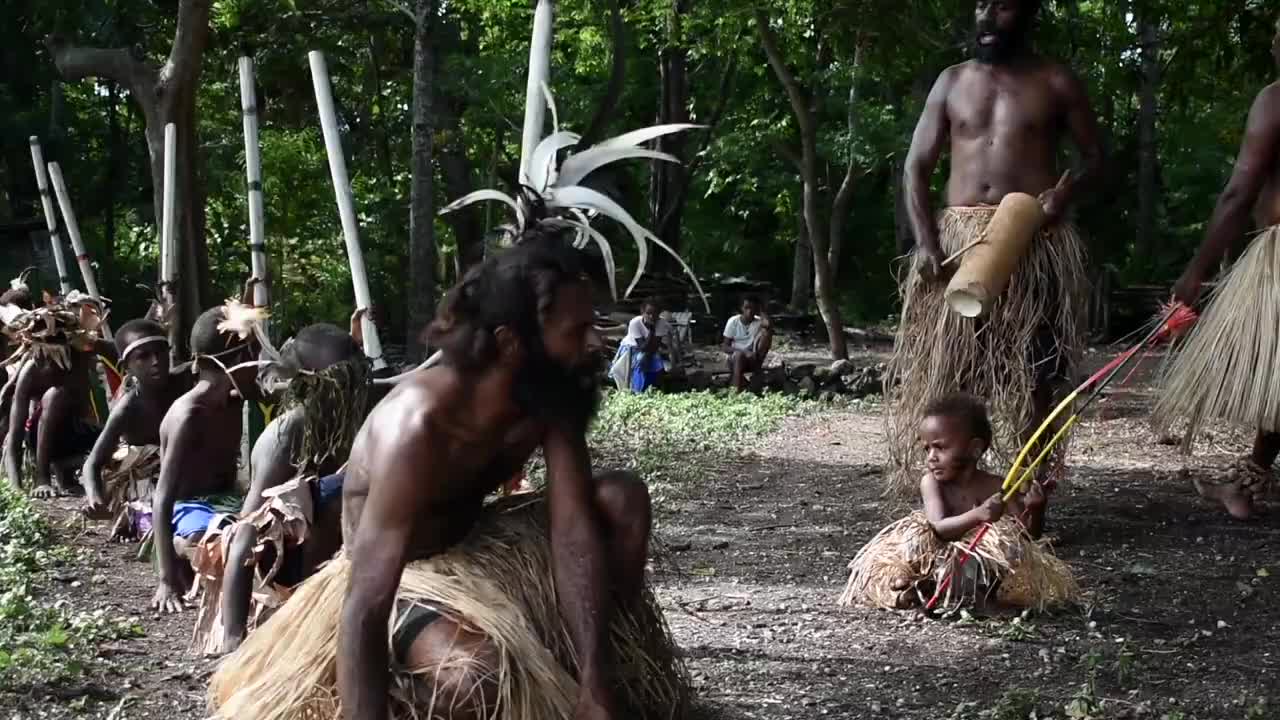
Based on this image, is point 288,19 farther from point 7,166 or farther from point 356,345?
point 356,345

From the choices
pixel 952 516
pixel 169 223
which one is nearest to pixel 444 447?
pixel 952 516

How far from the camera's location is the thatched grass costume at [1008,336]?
4785mm

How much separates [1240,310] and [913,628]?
1627 mm

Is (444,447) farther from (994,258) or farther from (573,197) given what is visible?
(994,258)

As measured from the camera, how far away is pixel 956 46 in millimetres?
9188

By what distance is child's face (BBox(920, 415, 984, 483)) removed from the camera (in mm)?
4055

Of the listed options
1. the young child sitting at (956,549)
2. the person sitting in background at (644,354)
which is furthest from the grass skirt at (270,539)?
the person sitting in background at (644,354)

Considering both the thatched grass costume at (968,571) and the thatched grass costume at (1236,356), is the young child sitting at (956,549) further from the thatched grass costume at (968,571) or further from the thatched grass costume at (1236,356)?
the thatched grass costume at (1236,356)

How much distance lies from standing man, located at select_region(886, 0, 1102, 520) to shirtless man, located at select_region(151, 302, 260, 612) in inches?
86.2

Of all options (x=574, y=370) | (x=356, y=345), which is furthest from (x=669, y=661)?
(x=356, y=345)

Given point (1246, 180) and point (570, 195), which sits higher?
point (1246, 180)

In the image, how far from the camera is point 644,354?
12.1 metres

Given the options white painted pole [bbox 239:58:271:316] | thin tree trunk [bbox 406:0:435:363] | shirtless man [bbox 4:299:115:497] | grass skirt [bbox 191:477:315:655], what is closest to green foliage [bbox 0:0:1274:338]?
thin tree trunk [bbox 406:0:435:363]

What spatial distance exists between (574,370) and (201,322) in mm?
2498
